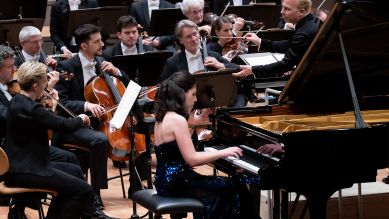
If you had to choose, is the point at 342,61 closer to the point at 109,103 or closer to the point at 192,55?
the point at 109,103

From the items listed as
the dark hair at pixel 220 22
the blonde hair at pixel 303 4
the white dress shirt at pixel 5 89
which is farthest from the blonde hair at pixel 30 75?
the dark hair at pixel 220 22

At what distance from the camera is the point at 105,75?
625 cm

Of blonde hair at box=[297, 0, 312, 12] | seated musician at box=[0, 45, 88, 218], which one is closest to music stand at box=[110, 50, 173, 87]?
seated musician at box=[0, 45, 88, 218]

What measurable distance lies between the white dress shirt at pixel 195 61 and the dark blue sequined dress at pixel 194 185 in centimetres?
209

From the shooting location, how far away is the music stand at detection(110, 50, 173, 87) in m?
6.33

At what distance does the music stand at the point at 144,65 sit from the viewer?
6.33m

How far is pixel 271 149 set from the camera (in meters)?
4.53

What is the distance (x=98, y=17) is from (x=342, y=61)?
3.80 metres

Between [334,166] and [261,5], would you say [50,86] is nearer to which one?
[334,166]

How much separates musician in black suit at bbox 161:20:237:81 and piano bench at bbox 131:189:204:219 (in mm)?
2155

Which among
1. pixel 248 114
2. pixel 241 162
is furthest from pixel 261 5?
pixel 241 162

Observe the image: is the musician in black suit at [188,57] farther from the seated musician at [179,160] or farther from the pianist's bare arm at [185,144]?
the pianist's bare arm at [185,144]

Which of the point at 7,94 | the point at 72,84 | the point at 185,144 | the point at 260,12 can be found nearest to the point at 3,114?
the point at 7,94

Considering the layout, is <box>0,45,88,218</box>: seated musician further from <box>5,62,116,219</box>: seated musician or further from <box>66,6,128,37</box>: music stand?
<box>66,6,128,37</box>: music stand
